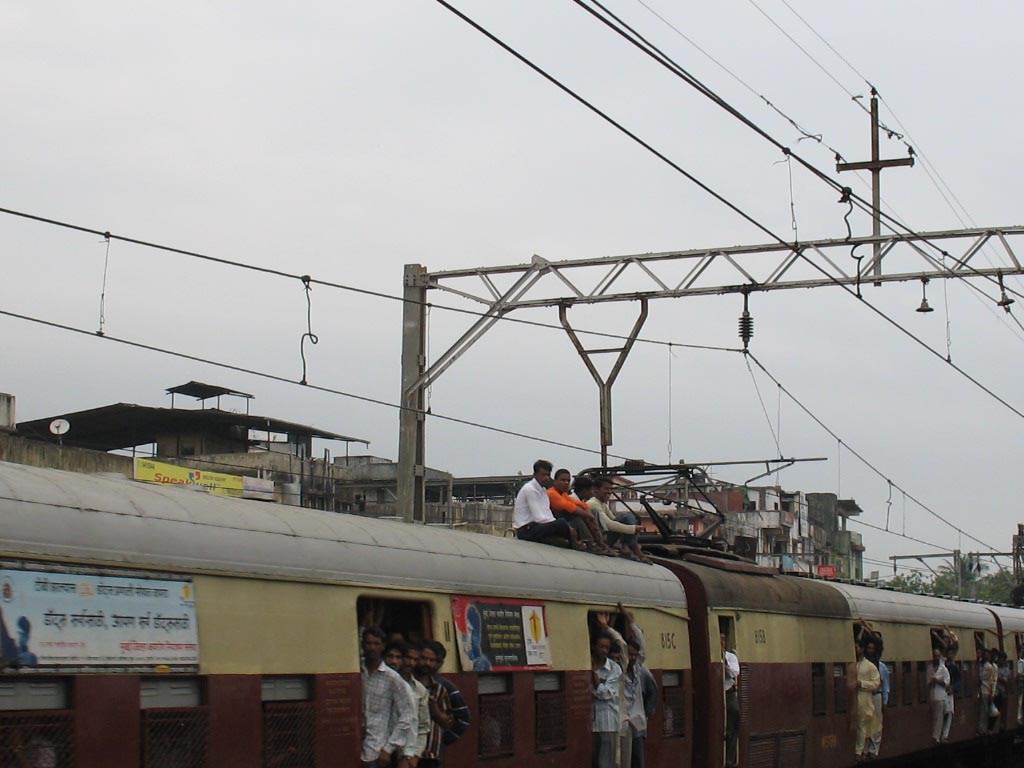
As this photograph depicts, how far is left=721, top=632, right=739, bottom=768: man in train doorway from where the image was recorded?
1523 cm

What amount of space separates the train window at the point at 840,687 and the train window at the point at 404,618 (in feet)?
30.7

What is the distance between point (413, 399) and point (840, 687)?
21.3ft

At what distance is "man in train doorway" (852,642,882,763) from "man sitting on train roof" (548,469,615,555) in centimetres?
608

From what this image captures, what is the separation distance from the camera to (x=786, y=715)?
16.7 m

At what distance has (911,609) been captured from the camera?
2203 cm

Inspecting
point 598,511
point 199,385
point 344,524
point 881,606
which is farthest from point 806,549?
point 344,524

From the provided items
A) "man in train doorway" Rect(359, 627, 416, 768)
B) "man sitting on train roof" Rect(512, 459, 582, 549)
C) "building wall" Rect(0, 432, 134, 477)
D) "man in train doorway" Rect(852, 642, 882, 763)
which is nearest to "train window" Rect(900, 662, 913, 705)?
"man in train doorway" Rect(852, 642, 882, 763)

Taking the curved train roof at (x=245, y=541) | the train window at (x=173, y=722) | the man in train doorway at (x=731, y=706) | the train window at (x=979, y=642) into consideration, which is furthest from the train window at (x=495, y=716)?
the train window at (x=979, y=642)

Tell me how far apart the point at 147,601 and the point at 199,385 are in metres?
46.2

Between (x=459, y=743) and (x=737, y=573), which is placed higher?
(x=737, y=573)

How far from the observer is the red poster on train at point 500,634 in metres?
10.7

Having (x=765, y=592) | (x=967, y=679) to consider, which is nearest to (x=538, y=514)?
(x=765, y=592)

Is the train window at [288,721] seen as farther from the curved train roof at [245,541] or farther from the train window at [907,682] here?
the train window at [907,682]

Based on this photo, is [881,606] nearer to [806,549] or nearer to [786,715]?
[786,715]
